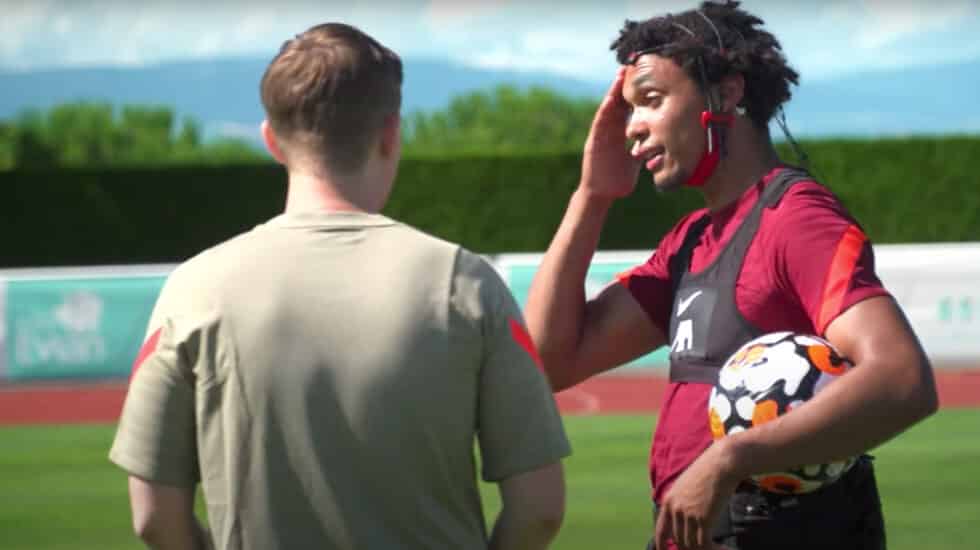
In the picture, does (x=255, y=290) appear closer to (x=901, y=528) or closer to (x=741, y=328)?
(x=741, y=328)

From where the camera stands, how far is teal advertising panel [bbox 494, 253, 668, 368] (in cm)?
1627

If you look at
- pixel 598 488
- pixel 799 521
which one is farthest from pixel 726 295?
pixel 598 488

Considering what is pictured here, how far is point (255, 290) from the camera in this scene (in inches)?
107

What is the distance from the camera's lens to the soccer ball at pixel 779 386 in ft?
10.9

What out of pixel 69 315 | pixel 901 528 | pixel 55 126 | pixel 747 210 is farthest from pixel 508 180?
pixel 55 126

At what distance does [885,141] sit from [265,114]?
26629 mm

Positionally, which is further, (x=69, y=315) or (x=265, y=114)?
(x=69, y=315)

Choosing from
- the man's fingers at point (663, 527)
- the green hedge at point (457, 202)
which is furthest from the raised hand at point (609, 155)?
the green hedge at point (457, 202)

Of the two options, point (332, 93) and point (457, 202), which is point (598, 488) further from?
point (457, 202)

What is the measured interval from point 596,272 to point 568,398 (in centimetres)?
153

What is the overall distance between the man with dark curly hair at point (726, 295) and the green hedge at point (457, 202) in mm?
22650

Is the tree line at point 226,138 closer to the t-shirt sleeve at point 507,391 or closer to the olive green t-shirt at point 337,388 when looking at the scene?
the olive green t-shirt at point 337,388

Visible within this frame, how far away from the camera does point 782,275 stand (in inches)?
135

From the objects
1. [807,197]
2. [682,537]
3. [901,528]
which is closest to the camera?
[682,537]
